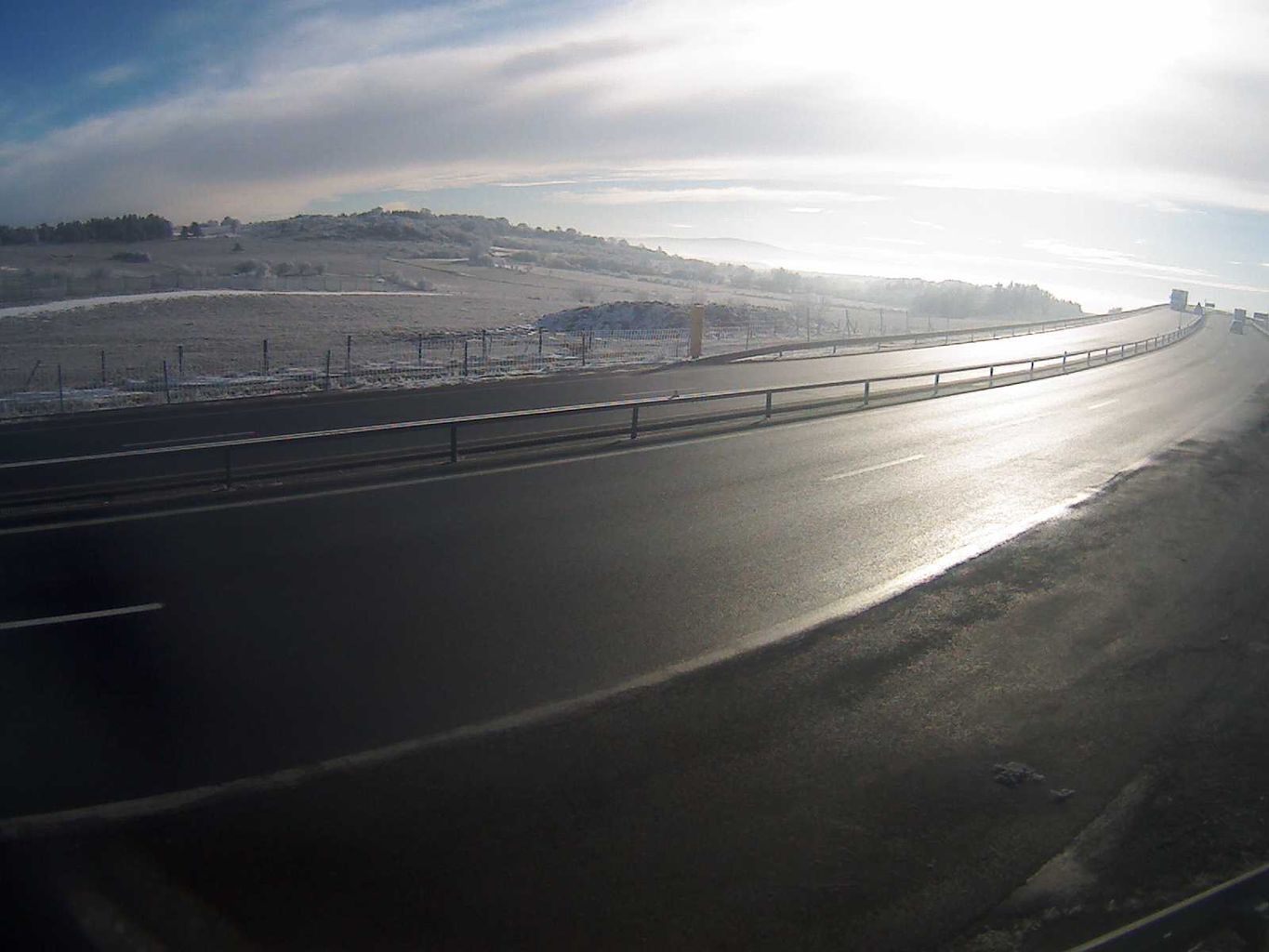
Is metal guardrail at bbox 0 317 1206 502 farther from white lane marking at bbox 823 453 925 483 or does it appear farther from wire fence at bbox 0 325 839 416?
wire fence at bbox 0 325 839 416

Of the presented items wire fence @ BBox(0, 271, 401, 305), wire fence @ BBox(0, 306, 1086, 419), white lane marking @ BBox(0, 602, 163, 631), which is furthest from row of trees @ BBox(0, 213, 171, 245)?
white lane marking @ BBox(0, 602, 163, 631)

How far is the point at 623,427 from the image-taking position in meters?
20.5

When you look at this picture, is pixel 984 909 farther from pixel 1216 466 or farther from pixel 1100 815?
pixel 1216 466

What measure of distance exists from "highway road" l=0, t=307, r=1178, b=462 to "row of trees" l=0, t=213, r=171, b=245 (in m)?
84.6

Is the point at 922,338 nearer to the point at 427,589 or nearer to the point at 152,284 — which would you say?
the point at 152,284

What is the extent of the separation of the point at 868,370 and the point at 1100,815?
111 ft

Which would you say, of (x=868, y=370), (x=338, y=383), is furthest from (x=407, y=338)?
(x=868, y=370)

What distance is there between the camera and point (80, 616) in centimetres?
879

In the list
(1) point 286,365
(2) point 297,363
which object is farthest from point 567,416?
(2) point 297,363

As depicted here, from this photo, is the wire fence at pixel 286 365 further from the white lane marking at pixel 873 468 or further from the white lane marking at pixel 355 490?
the white lane marking at pixel 873 468

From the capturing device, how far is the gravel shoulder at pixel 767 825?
4.77m

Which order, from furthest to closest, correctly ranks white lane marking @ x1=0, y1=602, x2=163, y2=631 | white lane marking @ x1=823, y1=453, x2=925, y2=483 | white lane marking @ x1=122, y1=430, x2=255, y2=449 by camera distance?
1. white lane marking @ x1=122, y1=430, x2=255, y2=449
2. white lane marking @ x1=823, y1=453, x2=925, y2=483
3. white lane marking @ x1=0, y1=602, x2=163, y2=631

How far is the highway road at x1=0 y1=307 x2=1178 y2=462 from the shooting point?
1944 cm

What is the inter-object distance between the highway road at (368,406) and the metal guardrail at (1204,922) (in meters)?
17.4
